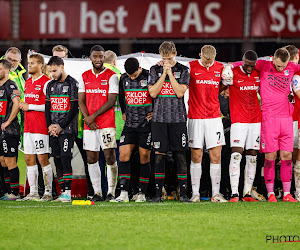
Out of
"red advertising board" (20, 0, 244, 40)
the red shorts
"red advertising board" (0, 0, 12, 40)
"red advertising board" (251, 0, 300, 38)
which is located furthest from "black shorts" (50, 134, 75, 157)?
"red advertising board" (0, 0, 12, 40)

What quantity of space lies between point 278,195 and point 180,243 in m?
3.83

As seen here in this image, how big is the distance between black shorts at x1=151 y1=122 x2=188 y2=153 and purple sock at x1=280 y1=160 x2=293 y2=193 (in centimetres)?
124

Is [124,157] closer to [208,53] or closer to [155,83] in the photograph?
[155,83]

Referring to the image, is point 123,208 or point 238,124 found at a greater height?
point 238,124

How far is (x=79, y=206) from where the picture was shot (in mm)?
7004

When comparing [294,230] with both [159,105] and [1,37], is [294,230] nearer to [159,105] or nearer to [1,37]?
[159,105]

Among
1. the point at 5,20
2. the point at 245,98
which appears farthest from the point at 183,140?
the point at 5,20

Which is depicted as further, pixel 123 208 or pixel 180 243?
pixel 123 208

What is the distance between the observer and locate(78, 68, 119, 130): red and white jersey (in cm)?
771

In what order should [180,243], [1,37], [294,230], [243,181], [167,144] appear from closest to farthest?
[180,243] < [294,230] < [167,144] < [243,181] < [1,37]

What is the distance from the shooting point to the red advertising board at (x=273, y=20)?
503 inches

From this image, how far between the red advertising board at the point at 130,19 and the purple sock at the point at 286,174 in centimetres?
568

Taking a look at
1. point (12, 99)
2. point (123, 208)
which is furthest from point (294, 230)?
point (12, 99)

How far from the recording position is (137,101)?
7.58 meters
